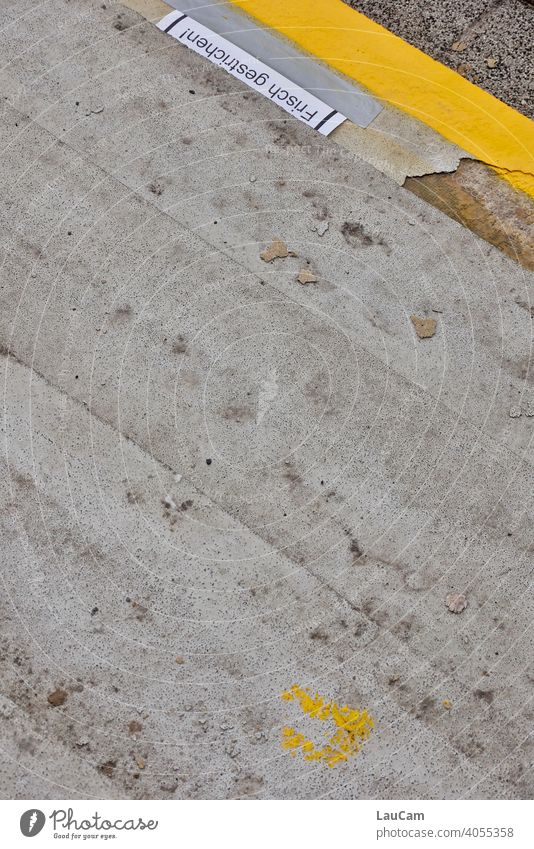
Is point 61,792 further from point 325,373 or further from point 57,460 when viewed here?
point 325,373

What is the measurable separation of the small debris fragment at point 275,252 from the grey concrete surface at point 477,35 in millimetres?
2494

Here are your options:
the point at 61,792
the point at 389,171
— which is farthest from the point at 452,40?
the point at 61,792

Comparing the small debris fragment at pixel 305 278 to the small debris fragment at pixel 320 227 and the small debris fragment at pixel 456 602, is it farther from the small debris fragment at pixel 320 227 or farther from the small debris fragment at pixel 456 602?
the small debris fragment at pixel 456 602

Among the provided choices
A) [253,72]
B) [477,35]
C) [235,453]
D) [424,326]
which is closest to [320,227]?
[424,326]

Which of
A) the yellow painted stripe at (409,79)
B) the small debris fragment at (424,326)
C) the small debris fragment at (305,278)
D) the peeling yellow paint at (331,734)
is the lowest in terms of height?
the peeling yellow paint at (331,734)

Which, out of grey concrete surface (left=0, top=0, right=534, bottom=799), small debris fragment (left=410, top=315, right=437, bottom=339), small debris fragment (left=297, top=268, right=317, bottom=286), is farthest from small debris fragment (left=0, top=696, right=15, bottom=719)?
small debris fragment (left=410, top=315, right=437, bottom=339)

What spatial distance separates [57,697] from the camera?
650cm

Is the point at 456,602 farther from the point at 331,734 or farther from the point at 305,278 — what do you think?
the point at 305,278

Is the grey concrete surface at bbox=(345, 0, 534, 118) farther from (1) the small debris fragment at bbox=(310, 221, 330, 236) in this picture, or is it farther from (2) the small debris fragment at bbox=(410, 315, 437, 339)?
(2) the small debris fragment at bbox=(410, 315, 437, 339)

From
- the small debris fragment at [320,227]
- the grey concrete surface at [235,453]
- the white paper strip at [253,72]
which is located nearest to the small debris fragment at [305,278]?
the grey concrete surface at [235,453]

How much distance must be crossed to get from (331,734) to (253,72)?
570 centimetres

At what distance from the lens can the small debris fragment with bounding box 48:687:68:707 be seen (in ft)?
21.3

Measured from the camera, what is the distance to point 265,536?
6957 mm

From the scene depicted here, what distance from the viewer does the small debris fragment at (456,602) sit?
6770 millimetres
